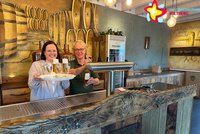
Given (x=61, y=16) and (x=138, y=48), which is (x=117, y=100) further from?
(x=138, y=48)

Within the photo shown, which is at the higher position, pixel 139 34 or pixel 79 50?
pixel 139 34

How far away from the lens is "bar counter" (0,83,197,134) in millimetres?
795

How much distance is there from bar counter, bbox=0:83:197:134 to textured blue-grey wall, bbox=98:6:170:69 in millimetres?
3251

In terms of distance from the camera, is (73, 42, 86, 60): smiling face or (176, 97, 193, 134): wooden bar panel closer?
(176, 97, 193, 134): wooden bar panel

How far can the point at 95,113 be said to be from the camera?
957 mm

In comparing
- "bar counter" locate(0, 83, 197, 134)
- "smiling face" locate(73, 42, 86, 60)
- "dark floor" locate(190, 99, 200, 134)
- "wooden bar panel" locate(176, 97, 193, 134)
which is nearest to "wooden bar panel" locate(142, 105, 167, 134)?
"bar counter" locate(0, 83, 197, 134)

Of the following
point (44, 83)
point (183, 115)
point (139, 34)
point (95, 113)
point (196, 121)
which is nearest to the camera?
point (95, 113)

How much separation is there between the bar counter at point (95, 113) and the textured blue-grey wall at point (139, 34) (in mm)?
3251

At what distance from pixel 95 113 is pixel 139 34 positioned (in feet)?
16.0

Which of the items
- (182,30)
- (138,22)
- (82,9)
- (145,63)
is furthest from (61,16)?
(182,30)

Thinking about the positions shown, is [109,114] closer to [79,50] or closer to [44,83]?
[44,83]

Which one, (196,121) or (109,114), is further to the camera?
(196,121)

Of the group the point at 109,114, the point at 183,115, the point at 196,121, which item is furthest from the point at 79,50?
the point at 196,121

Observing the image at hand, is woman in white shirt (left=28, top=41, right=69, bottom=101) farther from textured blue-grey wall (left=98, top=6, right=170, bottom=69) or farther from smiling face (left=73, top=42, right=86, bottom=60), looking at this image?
textured blue-grey wall (left=98, top=6, right=170, bottom=69)
